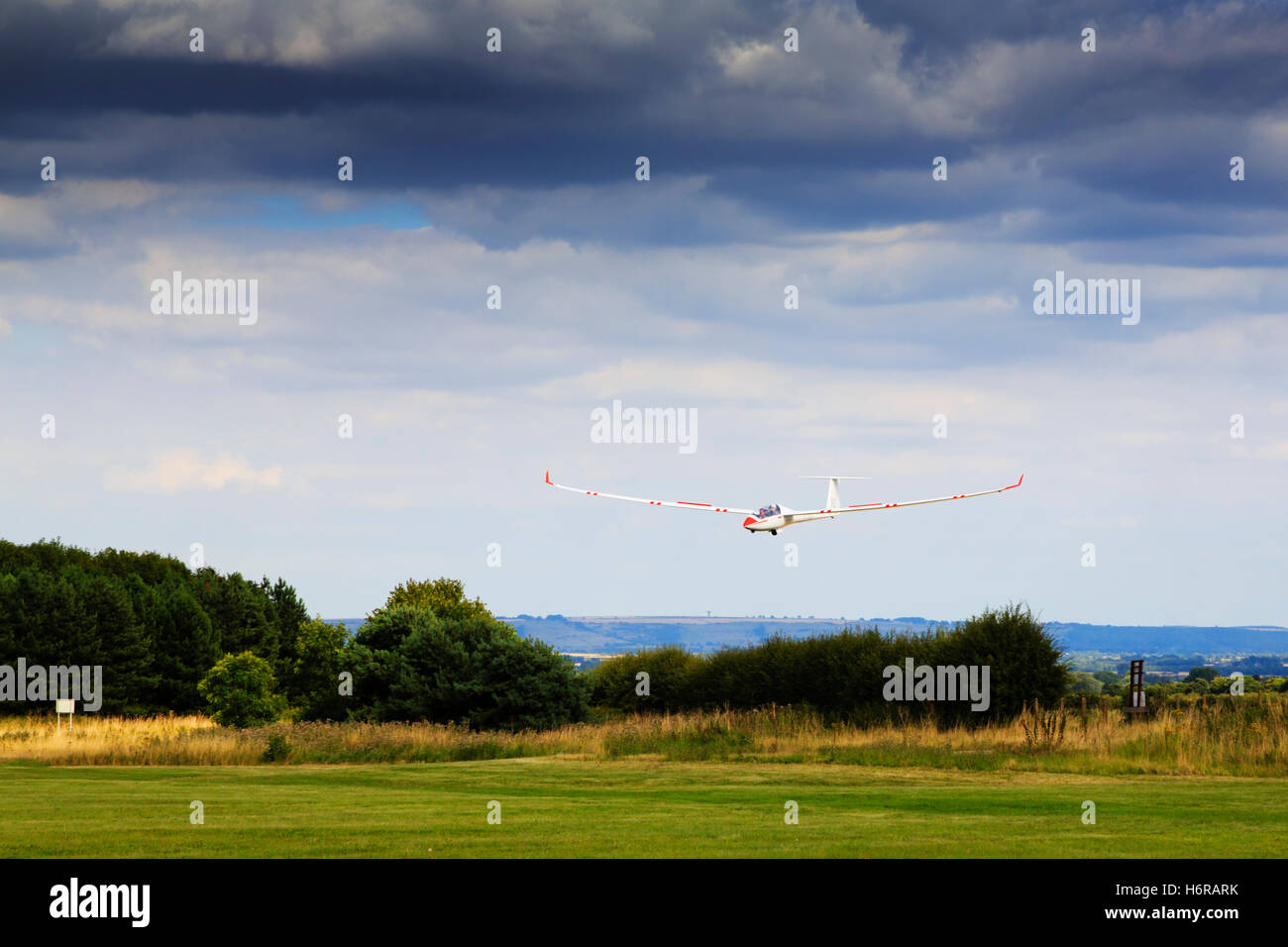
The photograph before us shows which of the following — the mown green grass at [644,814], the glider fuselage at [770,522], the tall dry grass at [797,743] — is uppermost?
the glider fuselage at [770,522]

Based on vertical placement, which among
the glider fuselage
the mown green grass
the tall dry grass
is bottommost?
the tall dry grass

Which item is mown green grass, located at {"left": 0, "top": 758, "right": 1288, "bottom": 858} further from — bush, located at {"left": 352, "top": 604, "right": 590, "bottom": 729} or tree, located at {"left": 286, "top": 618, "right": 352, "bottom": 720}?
tree, located at {"left": 286, "top": 618, "right": 352, "bottom": 720}

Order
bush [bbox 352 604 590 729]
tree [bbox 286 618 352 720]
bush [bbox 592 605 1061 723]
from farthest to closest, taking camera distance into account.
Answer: tree [bbox 286 618 352 720] → bush [bbox 352 604 590 729] → bush [bbox 592 605 1061 723]

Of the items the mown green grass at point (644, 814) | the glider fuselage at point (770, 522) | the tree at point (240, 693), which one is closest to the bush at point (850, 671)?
the glider fuselage at point (770, 522)

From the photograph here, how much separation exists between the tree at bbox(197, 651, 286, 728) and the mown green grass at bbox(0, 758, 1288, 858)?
15973mm

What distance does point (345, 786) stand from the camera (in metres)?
24.8

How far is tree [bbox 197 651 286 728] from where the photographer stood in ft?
146

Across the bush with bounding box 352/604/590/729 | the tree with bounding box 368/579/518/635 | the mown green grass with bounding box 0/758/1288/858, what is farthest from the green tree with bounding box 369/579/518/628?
the mown green grass with bounding box 0/758/1288/858

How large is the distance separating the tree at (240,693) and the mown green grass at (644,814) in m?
16.0

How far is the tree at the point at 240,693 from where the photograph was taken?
1751 inches

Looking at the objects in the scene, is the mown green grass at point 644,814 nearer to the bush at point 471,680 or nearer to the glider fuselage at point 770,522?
the bush at point 471,680

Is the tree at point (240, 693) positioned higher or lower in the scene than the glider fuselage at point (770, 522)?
lower

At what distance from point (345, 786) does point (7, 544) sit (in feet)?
287

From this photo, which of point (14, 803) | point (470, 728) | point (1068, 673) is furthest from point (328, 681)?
point (14, 803)
